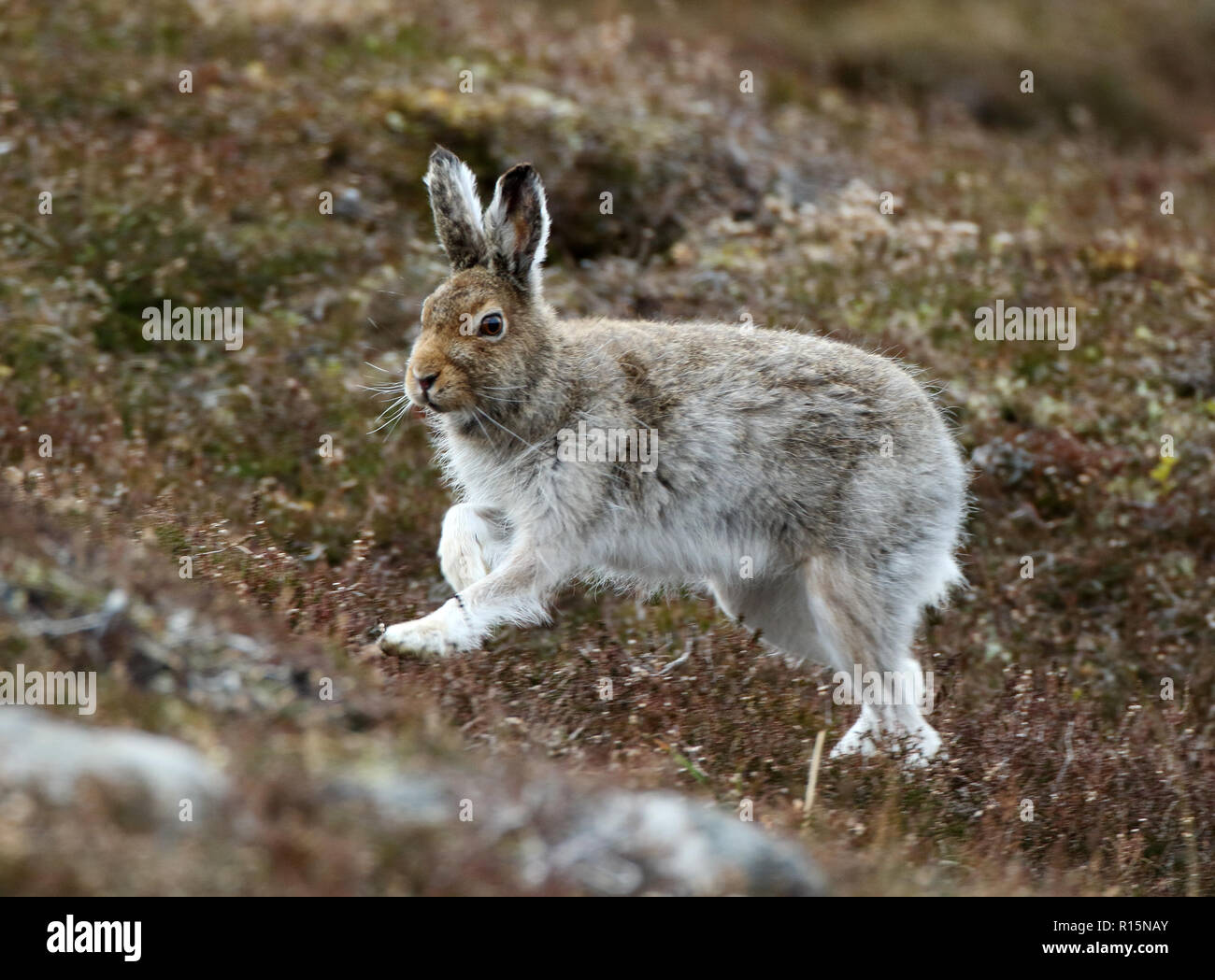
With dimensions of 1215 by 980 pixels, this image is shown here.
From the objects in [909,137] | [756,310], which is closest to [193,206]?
[756,310]

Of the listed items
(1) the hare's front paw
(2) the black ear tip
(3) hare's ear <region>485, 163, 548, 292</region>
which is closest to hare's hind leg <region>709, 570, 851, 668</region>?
(1) the hare's front paw

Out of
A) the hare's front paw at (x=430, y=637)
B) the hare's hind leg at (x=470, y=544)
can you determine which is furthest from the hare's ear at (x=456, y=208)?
the hare's front paw at (x=430, y=637)

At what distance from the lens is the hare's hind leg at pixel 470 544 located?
8047 mm

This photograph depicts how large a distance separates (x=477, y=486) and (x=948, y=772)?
326 cm

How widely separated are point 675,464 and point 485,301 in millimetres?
1504

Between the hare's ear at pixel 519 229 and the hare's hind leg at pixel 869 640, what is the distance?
247cm

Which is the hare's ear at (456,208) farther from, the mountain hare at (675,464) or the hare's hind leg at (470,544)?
the hare's hind leg at (470,544)

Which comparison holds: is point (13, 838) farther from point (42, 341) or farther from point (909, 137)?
point (909, 137)

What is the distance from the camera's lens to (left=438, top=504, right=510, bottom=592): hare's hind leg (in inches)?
317

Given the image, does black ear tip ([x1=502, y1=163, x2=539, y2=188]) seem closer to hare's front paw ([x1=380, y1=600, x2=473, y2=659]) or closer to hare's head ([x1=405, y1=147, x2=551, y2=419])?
hare's head ([x1=405, y1=147, x2=551, y2=419])

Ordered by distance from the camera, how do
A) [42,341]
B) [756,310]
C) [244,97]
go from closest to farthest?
[42,341]
[756,310]
[244,97]

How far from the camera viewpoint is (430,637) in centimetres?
697

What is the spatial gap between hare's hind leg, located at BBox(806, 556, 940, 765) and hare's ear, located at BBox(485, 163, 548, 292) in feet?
8.09

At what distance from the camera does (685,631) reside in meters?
9.31
